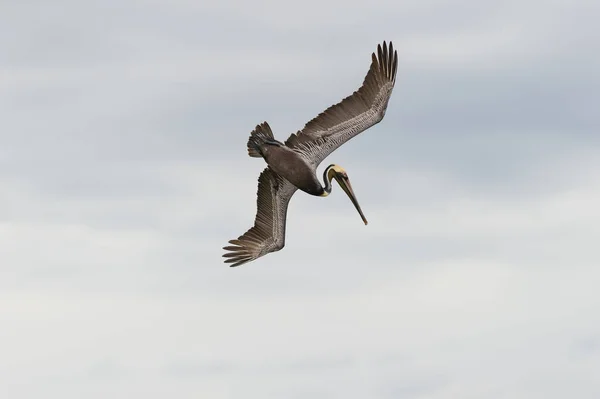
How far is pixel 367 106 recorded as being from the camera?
25.7m

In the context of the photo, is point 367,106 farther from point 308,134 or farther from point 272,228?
point 272,228

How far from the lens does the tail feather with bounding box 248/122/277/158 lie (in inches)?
964

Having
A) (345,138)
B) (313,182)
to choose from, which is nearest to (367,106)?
(345,138)

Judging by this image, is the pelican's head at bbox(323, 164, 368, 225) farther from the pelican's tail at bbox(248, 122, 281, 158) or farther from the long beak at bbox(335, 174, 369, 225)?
the pelican's tail at bbox(248, 122, 281, 158)

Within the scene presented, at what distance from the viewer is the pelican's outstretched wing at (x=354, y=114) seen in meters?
25.2

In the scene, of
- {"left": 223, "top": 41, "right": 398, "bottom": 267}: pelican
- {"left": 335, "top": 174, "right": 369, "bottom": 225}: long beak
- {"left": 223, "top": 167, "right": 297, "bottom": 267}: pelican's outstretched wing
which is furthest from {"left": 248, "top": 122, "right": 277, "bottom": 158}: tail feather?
{"left": 335, "top": 174, "right": 369, "bottom": 225}: long beak

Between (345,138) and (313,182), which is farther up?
(345,138)

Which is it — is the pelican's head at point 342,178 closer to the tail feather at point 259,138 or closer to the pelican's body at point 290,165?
the pelican's body at point 290,165

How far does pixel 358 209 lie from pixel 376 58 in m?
4.57

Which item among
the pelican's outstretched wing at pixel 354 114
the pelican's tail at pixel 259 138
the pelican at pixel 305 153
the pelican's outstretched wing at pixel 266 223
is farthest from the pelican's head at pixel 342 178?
the pelican's tail at pixel 259 138

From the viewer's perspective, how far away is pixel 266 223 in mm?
24844

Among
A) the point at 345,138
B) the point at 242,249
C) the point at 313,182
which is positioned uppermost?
the point at 345,138

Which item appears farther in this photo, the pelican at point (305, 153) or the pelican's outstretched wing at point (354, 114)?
the pelican's outstretched wing at point (354, 114)

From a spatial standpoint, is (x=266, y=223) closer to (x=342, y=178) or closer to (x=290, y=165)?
(x=290, y=165)
